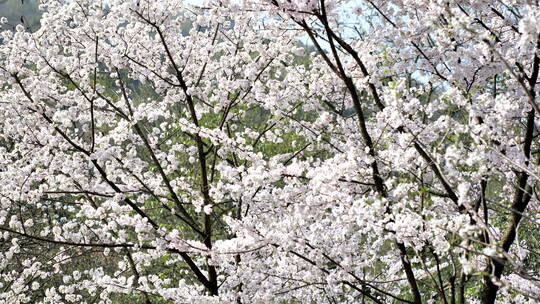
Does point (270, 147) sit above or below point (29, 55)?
above

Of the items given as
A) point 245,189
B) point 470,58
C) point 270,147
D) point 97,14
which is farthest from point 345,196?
point 270,147

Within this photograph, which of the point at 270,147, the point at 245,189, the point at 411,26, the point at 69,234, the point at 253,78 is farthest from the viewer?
the point at 270,147

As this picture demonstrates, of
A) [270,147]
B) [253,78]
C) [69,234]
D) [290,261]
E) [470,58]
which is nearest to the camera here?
[470,58]

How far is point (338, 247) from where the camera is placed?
5.71 meters

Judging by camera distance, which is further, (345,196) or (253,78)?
(253,78)

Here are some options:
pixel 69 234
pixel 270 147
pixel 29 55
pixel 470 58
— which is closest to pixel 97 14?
pixel 29 55

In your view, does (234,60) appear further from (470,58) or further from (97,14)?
(470,58)

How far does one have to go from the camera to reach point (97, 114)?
699cm

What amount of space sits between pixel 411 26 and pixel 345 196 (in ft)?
5.22

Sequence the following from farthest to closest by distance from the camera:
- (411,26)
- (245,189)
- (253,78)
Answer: (253,78) → (245,189) → (411,26)

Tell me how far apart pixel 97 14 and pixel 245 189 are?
298 centimetres

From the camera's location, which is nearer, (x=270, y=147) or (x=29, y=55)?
(x=29, y=55)

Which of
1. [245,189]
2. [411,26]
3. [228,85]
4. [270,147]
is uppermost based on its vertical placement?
[270,147]

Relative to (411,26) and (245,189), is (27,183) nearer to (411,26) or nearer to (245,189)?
(245,189)
